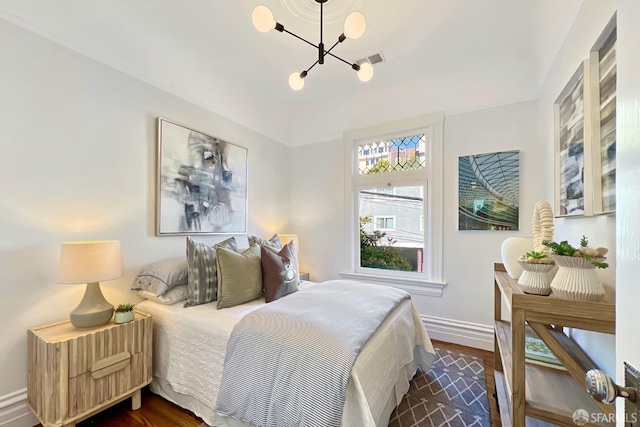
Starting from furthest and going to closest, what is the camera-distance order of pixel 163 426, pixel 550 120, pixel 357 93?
pixel 357 93, pixel 550 120, pixel 163 426

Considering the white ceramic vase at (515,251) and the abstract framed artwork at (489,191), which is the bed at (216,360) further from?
the abstract framed artwork at (489,191)

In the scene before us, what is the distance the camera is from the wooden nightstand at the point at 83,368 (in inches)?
54.9

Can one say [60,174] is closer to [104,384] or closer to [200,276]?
[200,276]

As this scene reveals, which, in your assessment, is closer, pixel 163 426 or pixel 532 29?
pixel 163 426

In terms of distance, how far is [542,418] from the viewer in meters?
1.00

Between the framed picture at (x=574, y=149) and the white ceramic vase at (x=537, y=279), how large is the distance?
44 cm

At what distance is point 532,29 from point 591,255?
84.8 inches

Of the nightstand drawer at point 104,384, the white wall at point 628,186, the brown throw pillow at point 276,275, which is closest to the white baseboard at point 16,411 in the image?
the nightstand drawer at point 104,384

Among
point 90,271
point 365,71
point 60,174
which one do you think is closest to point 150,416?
point 90,271

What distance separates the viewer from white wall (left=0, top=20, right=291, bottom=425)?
1538 mm

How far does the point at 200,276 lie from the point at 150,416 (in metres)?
0.89

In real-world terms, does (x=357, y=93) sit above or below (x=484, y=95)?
above

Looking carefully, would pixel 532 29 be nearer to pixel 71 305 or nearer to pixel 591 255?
pixel 591 255

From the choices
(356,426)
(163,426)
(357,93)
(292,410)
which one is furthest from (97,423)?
(357,93)
